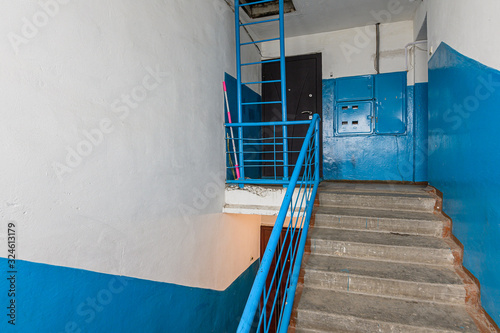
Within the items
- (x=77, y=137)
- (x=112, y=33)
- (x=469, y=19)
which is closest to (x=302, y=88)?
(x=469, y=19)

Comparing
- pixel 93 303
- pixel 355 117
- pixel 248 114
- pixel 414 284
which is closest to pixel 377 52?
pixel 355 117

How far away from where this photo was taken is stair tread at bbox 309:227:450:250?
2.13 m

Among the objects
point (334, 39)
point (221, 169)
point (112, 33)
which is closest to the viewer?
point (112, 33)

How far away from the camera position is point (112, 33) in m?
1.63

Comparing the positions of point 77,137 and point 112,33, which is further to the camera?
point 112,33

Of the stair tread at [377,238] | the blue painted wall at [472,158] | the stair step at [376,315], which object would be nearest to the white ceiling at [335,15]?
the blue painted wall at [472,158]

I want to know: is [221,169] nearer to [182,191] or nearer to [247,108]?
[182,191]

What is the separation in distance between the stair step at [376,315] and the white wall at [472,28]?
1448 mm

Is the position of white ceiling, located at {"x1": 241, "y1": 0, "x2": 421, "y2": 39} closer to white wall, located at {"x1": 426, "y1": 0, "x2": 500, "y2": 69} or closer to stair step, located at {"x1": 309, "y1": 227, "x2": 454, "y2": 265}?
white wall, located at {"x1": 426, "y1": 0, "x2": 500, "y2": 69}

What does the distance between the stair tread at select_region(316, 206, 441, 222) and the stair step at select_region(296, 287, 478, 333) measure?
77 centimetres

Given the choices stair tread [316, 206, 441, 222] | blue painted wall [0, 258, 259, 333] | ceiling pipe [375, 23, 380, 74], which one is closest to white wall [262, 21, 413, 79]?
ceiling pipe [375, 23, 380, 74]

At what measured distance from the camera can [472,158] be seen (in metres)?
1.79

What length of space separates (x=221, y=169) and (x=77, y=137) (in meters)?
1.84

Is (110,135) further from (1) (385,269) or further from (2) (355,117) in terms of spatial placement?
(2) (355,117)
